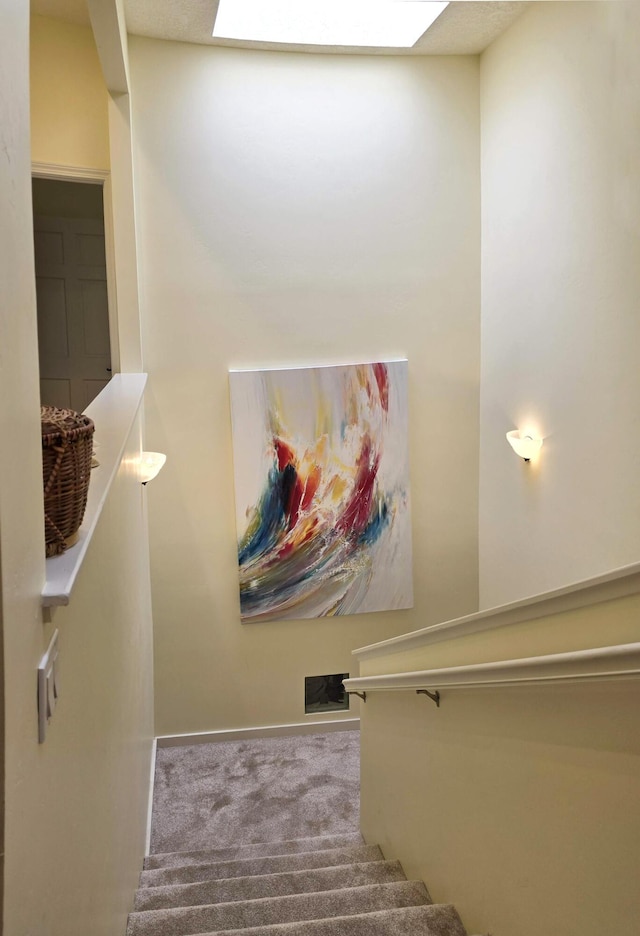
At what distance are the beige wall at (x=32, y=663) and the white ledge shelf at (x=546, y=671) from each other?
87 centimetres

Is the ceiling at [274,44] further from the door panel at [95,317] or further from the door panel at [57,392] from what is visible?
the door panel at [57,392]

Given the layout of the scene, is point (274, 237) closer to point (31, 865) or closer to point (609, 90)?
point (609, 90)

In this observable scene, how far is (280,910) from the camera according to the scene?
8.92ft

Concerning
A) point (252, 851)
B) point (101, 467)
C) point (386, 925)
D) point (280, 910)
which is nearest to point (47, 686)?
point (101, 467)

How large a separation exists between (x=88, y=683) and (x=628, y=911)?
114 centimetres

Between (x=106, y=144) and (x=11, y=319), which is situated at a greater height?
(x=106, y=144)

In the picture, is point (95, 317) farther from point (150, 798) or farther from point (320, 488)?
point (150, 798)

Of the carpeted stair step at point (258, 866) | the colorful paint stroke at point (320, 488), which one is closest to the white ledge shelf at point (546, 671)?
the carpeted stair step at point (258, 866)

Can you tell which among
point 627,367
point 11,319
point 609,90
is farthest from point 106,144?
point 11,319

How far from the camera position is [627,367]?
3.59 metres

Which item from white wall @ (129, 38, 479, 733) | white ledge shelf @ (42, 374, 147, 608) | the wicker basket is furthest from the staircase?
white wall @ (129, 38, 479, 733)

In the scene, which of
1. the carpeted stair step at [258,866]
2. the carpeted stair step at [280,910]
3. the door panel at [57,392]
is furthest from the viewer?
the door panel at [57,392]

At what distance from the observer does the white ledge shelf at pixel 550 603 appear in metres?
1.37

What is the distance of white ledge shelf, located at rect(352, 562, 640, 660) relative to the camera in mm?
1370
